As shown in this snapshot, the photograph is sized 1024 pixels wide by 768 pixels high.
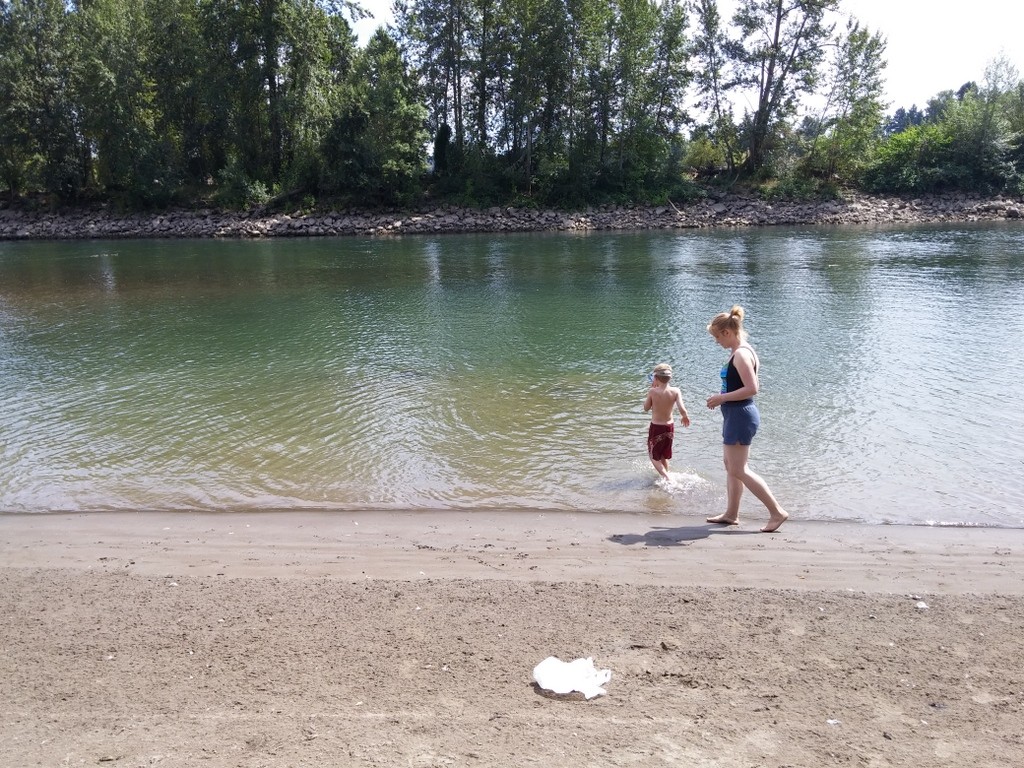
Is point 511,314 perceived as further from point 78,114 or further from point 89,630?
point 78,114

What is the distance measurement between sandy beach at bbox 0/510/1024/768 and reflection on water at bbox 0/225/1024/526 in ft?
4.09

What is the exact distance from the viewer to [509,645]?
4.61 m

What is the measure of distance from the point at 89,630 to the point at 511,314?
14.7 meters

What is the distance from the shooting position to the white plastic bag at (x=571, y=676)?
4.11 meters

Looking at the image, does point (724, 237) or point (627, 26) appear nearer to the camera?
point (724, 237)

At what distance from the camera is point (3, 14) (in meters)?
49.8

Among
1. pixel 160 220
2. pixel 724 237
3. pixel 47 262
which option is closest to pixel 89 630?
pixel 47 262

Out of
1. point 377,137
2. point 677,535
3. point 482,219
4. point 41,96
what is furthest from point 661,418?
point 41,96

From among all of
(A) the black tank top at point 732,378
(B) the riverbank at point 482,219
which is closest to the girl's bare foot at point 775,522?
(A) the black tank top at point 732,378

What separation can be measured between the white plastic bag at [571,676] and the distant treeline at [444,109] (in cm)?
4779

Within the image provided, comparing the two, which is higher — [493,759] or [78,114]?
[78,114]

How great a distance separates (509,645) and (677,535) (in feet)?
8.18

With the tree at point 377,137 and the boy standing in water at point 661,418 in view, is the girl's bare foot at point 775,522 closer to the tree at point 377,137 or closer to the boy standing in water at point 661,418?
the boy standing in water at point 661,418

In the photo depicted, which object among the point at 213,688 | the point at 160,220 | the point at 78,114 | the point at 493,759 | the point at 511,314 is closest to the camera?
the point at 493,759
